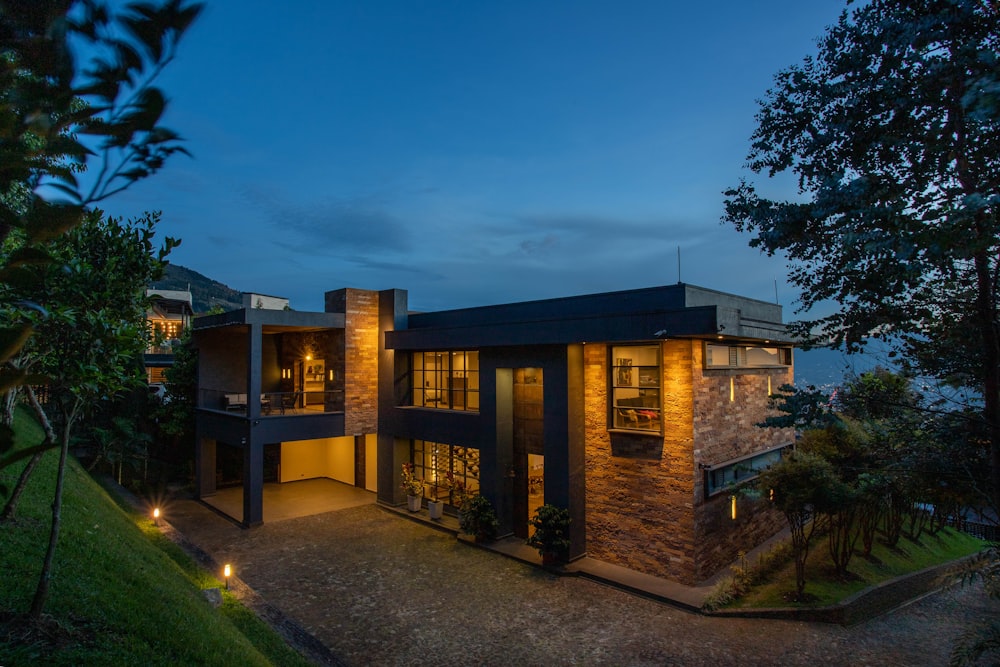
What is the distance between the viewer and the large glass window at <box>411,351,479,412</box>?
585 inches

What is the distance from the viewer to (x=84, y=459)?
18078 mm

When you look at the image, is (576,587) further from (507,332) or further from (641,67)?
(641,67)

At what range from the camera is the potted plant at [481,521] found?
12.7 meters

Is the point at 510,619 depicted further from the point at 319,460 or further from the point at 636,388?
the point at 319,460

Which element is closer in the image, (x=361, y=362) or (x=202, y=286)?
(x=361, y=362)

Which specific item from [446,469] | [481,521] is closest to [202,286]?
[446,469]

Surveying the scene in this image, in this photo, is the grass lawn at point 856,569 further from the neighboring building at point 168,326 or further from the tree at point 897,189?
the neighboring building at point 168,326

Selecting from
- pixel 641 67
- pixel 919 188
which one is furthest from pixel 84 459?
pixel 919 188

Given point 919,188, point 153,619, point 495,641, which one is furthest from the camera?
point 495,641

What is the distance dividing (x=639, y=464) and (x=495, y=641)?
4.48 metres

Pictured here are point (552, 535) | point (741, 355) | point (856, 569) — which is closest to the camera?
point (856, 569)

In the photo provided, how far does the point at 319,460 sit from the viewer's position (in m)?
20.1

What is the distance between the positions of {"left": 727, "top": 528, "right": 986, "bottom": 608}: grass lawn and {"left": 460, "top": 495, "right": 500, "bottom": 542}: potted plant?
534 cm

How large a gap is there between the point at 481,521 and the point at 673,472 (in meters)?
4.73
